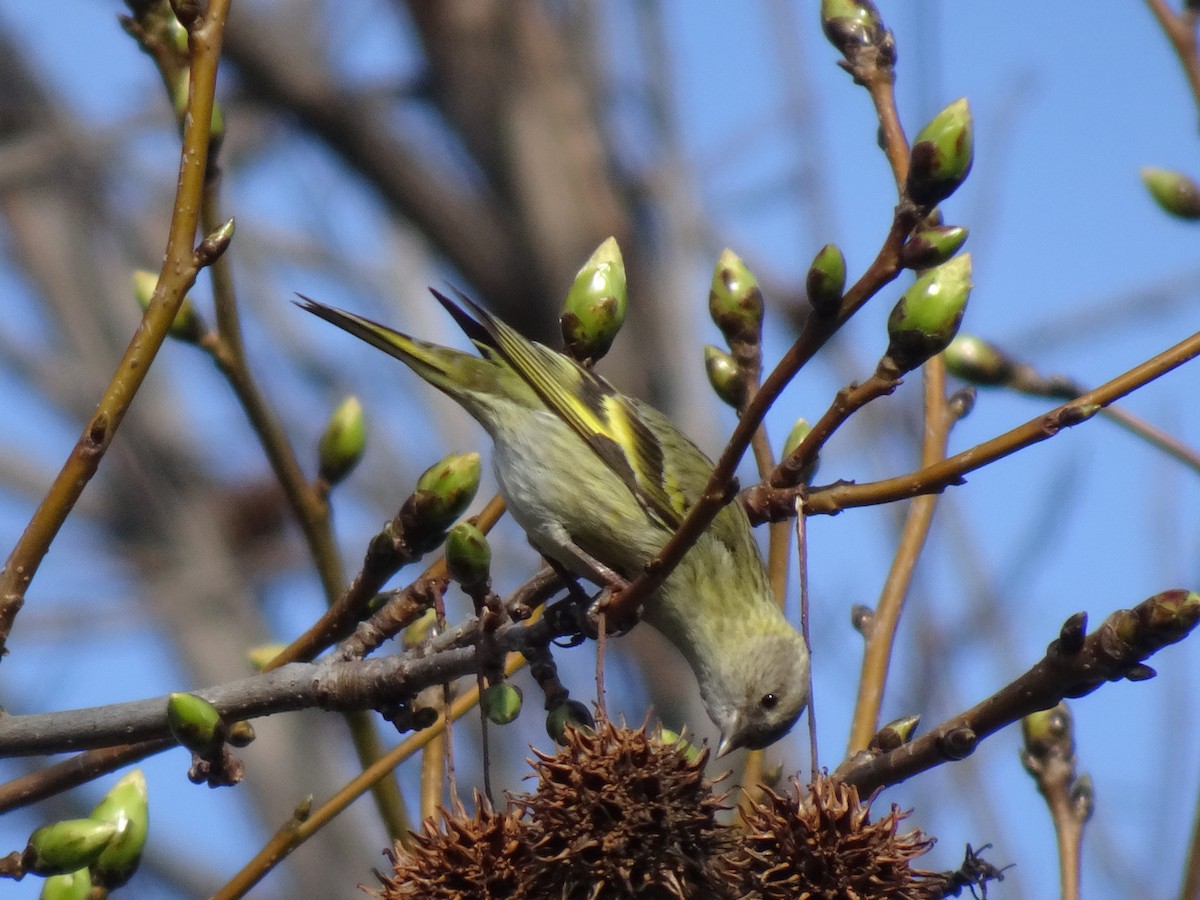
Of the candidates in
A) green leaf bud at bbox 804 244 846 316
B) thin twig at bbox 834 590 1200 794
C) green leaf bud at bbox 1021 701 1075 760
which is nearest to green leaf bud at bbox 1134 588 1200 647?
thin twig at bbox 834 590 1200 794

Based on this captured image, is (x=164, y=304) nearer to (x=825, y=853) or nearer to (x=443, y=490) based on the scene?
(x=443, y=490)

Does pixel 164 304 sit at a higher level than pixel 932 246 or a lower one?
higher

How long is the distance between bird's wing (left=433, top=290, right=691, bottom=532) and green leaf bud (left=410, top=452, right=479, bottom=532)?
1123mm

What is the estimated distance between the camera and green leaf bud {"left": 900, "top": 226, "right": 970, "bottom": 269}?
1.84m

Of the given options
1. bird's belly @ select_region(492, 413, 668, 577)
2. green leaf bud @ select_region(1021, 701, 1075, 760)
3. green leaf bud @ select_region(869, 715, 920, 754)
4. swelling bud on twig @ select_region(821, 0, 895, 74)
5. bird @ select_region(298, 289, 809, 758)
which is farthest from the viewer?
bird's belly @ select_region(492, 413, 668, 577)

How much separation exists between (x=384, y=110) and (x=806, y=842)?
9.69 meters

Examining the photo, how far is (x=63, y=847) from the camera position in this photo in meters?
2.27

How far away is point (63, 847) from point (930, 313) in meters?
1.52

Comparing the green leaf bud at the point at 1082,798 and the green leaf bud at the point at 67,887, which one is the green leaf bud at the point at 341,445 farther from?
the green leaf bud at the point at 1082,798

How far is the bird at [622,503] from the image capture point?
3.44m

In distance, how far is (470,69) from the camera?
1030cm

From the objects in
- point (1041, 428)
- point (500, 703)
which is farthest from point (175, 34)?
point (1041, 428)

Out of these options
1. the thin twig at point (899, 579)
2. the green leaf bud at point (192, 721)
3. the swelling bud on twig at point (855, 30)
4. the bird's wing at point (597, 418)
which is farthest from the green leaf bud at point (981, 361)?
the green leaf bud at point (192, 721)

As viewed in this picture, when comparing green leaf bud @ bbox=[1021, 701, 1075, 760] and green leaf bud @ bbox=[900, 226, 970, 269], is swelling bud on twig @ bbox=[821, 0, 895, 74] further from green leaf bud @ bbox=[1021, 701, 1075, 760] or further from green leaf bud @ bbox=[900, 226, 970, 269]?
green leaf bud @ bbox=[1021, 701, 1075, 760]
